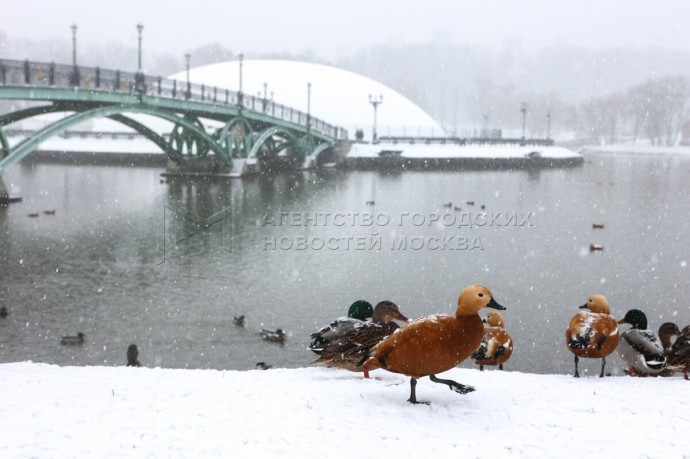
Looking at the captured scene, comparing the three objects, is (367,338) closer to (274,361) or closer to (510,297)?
(274,361)

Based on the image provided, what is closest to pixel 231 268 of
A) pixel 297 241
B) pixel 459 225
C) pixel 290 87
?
pixel 297 241

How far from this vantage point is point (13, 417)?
7234 millimetres

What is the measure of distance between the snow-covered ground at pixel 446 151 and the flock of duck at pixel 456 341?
69.0 m

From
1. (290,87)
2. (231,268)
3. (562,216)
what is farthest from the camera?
(290,87)

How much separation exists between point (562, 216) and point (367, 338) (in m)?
30.4

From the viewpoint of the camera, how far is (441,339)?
7.42 m

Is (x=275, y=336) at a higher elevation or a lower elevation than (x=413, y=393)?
lower

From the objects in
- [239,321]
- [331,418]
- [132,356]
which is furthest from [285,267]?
[331,418]

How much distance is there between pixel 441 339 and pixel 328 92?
11359 centimetres

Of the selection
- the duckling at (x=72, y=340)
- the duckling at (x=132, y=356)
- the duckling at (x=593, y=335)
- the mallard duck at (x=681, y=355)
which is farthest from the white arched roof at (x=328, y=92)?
the mallard duck at (x=681, y=355)

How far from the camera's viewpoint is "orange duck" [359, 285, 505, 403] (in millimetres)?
7414

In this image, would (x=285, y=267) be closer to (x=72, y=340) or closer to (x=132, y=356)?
(x=72, y=340)

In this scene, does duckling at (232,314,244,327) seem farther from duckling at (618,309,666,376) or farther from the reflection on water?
duckling at (618,309,666,376)

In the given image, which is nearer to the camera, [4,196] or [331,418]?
[331,418]
